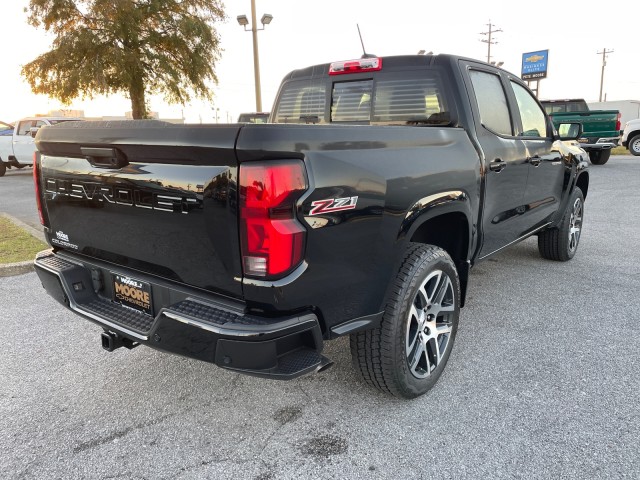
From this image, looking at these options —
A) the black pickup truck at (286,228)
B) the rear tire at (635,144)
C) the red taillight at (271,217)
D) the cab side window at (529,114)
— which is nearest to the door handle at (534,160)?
the cab side window at (529,114)

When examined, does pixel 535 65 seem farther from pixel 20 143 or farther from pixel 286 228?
pixel 286 228

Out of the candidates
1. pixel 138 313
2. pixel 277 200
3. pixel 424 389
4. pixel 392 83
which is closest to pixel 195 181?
pixel 277 200

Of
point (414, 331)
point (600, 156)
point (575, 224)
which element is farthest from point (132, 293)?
point (600, 156)

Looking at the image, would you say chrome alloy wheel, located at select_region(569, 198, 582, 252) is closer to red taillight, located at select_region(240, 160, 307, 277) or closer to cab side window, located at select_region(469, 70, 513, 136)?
cab side window, located at select_region(469, 70, 513, 136)

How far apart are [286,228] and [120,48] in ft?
69.8

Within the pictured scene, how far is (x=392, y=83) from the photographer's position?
139 inches

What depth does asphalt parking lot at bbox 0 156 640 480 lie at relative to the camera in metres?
2.27

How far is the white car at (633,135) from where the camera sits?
1853cm

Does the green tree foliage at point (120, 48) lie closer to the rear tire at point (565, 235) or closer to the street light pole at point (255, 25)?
the street light pole at point (255, 25)

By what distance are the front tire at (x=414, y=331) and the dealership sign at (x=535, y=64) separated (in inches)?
2010

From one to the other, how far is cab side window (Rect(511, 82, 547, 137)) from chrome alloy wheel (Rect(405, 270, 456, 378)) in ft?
5.82

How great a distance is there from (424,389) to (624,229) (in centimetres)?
585

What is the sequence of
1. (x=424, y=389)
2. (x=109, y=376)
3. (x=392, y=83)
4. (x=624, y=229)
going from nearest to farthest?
(x=424, y=389)
(x=109, y=376)
(x=392, y=83)
(x=624, y=229)

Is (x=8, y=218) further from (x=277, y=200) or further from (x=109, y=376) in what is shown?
(x=277, y=200)
